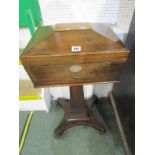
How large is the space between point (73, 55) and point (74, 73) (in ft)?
0.40

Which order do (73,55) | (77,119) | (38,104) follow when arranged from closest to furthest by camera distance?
(73,55)
(77,119)
(38,104)

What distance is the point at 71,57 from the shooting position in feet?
2.13

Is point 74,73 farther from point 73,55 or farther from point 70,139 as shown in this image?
point 70,139

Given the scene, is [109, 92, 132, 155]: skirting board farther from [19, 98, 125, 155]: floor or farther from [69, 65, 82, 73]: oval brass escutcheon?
[69, 65, 82, 73]: oval brass escutcheon

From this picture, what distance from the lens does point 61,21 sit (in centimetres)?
95

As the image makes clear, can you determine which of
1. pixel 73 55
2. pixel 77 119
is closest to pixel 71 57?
pixel 73 55

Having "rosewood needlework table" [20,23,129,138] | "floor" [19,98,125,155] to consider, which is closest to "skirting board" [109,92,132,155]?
"floor" [19,98,125,155]

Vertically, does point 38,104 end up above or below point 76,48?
below

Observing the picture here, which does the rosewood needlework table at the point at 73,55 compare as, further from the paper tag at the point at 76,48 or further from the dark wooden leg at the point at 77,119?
the dark wooden leg at the point at 77,119

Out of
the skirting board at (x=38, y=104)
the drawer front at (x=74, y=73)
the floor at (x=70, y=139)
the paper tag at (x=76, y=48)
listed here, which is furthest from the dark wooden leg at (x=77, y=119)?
the paper tag at (x=76, y=48)
